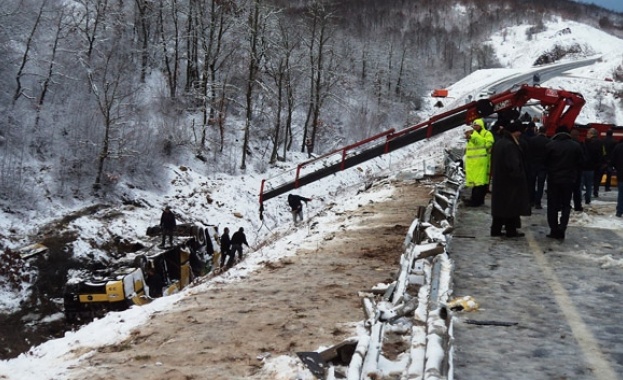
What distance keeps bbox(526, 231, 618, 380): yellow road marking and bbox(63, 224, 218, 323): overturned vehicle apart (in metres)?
10.1

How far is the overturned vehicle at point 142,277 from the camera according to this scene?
14.2 metres

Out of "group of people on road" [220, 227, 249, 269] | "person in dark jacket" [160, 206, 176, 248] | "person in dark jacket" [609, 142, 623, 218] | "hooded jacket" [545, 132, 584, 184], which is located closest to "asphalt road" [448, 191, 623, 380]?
"hooded jacket" [545, 132, 584, 184]

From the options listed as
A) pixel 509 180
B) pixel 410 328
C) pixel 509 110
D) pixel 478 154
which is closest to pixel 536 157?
pixel 478 154

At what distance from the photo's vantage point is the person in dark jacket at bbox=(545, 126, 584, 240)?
8.96m

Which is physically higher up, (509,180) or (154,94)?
(154,94)

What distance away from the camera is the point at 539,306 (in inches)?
254

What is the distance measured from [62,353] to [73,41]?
90.5 feet

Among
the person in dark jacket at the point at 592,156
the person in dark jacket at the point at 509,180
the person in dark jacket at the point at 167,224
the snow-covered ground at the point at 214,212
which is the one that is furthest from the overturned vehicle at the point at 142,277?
the person in dark jacket at the point at 592,156

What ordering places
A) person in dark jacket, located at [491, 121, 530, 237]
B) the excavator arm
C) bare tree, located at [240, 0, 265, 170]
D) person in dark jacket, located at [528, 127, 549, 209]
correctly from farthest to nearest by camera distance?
bare tree, located at [240, 0, 265, 170]
the excavator arm
person in dark jacket, located at [528, 127, 549, 209]
person in dark jacket, located at [491, 121, 530, 237]

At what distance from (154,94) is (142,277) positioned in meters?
21.7

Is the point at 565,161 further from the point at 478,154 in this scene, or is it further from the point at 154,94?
the point at 154,94

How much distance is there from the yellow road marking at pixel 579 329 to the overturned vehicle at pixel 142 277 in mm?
10116

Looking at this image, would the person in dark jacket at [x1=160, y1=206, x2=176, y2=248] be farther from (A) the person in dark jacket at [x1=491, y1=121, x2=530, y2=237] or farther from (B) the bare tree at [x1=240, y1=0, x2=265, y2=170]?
(B) the bare tree at [x1=240, y1=0, x2=265, y2=170]

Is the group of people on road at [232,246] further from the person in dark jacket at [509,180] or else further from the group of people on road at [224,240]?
the person in dark jacket at [509,180]
